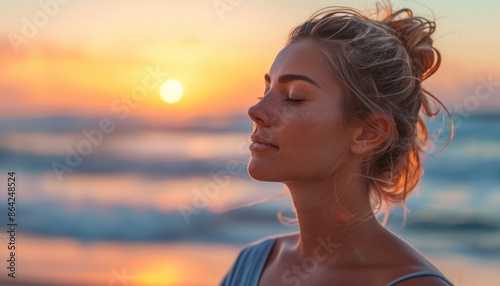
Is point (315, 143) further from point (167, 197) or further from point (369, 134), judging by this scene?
point (167, 197)

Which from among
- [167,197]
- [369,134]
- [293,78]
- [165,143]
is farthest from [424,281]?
[165,143]

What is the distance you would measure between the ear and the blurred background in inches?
148

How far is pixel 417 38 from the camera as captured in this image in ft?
10.8

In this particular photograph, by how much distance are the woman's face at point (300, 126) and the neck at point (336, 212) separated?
0.07m

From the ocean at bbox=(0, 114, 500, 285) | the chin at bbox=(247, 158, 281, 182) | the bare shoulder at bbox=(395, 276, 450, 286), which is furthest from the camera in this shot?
the ocean at bbox=(0, 114, 500, 285)

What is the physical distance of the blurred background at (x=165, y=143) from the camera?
26.2 ft

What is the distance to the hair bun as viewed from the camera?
3.28 m

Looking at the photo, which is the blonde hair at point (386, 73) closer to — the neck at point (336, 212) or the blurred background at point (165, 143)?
the neck at point (336, 212)

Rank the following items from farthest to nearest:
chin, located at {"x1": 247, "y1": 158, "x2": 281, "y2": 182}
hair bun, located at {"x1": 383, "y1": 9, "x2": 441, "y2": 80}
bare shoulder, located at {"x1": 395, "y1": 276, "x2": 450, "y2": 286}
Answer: hair bun, located at {"x1": 383, "y1": 9, "x2": 441, "y2": 80} → chin, located at {"x1": 247, "y1": 158, "x2": 281, "y2": 182} → bare shoulder, located at {"x1": 395, "y1": 276, "x2": 450, "y2": 286}

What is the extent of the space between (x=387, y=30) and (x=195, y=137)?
28.0ft

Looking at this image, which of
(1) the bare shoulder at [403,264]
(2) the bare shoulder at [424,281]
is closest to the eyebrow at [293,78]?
(1) the bare shoulder at [403,264]

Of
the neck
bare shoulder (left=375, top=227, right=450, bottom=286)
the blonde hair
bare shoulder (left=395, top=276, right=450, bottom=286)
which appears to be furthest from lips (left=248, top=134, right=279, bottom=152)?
bare shoulder (left=395, top=276, right=450, bottom=286)

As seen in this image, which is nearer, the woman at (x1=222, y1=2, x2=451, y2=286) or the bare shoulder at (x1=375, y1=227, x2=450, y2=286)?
the bare shoulder at (x1=375, y1=227, x2=450, y2=286)

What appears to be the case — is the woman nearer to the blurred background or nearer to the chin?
the chin
